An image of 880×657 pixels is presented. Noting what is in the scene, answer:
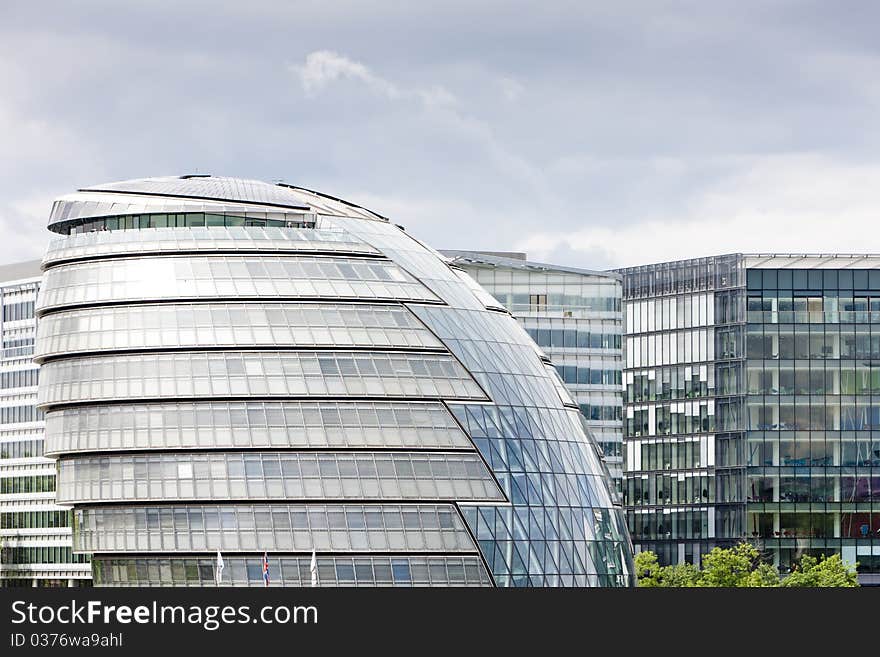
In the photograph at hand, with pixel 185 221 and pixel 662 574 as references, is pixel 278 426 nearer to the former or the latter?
pixel 185 221

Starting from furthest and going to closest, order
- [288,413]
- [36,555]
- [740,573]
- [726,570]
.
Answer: [36,555] < [740,573] < [726,570] < [288,413]

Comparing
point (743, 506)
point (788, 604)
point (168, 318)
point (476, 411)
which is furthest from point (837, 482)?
point (788, 604)

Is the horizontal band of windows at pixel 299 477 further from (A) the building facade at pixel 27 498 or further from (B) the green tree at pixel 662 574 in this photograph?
(B) the green tree at pixel 662 574

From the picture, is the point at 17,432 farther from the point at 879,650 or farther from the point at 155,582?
the point at 879,650

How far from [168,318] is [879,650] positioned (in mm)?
59270

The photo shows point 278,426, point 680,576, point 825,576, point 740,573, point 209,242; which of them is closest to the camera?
point 278,426

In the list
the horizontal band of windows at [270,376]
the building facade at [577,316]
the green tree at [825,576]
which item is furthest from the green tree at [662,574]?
the horizontal band of windows at [270,376]

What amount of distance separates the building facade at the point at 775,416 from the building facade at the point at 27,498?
176 ft

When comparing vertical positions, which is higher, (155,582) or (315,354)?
(315,354)

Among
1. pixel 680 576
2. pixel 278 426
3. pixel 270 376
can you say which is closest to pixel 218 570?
pixel 278 426

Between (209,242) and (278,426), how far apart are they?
12129 millimetres

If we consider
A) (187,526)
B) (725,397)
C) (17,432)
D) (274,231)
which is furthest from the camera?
(725,397)

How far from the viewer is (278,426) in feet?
337

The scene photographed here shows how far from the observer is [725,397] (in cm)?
16838
